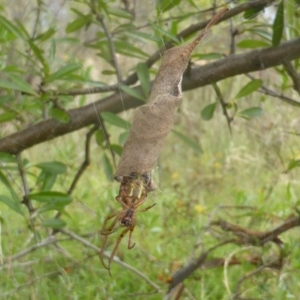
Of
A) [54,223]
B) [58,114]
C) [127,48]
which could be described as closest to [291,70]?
[127,48]

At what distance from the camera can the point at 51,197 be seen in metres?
1.18

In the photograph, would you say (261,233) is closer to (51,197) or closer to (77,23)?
(51,197)

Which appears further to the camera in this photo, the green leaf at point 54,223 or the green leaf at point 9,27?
the green leaf at point 54,223

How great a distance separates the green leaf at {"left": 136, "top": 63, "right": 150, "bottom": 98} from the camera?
1.15 metres

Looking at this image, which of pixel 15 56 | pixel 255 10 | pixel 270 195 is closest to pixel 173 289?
pixel 255 10

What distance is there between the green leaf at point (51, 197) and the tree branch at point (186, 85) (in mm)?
91

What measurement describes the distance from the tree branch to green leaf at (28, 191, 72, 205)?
0.30ft

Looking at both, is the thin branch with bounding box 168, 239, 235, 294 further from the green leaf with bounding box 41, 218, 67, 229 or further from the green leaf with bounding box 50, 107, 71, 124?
the green leaf with bounding box 50, 107, 71, 124

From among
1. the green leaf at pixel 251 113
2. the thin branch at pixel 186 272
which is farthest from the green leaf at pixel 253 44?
the thin branch at pixel 186 272

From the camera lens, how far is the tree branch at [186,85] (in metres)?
1.09

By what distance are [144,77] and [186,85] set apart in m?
0.08

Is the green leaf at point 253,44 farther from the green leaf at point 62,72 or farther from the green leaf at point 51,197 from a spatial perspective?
the green leaf at point 51,197

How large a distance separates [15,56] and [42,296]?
0.55m

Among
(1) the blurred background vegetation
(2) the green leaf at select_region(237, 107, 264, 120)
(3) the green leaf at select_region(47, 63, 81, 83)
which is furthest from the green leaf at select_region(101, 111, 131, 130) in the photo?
(2) the green leaf at select_region(237, 107, 264, 120)
